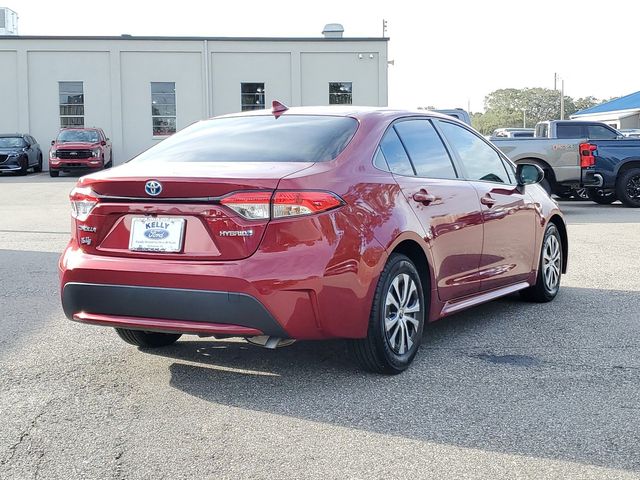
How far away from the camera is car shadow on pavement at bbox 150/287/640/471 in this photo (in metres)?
4.15

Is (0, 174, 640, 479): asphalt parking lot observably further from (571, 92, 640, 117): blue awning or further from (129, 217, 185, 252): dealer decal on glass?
(571, 92, 640, 117): blue awning

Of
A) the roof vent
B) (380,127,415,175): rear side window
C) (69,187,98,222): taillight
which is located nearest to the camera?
(69,187,98,222): taillight

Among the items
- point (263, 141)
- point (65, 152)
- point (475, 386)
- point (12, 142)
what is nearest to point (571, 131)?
point (263, 141)

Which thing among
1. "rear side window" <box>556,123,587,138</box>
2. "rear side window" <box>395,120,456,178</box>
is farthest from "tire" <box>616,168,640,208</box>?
"rear side window" <box>395,120,456,178</box>

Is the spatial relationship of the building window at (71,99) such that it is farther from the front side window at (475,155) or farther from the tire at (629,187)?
the front side window at (475,155)

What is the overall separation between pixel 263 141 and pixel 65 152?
27888 mm

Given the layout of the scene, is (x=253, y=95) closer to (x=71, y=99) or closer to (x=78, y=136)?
(x=71, y=99)

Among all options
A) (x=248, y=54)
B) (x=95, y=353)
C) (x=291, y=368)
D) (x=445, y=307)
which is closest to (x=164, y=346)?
(x=95, y=353)

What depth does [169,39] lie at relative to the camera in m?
38.6

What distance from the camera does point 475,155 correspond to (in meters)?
6.64

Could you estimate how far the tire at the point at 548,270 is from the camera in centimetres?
743

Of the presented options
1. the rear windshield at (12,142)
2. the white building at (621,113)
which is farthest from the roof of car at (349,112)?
the white building at (621,113)

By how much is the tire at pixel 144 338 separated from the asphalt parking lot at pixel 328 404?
0.10m

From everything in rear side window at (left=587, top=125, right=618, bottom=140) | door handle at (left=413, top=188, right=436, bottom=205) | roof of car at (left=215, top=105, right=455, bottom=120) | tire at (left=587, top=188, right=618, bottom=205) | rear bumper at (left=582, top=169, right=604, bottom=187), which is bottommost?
tire at (left=587, top=188, right=618, bottom=205)
